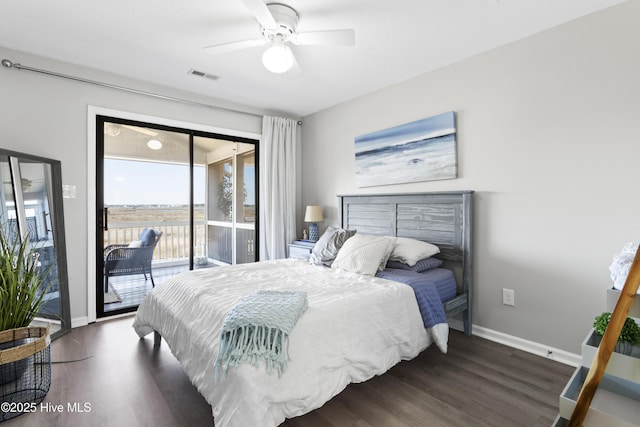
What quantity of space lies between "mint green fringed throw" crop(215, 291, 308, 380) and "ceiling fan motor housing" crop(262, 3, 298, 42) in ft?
5.89

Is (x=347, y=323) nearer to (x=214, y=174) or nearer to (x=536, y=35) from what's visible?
(x=536, y=35)

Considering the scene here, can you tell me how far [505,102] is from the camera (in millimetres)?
2578

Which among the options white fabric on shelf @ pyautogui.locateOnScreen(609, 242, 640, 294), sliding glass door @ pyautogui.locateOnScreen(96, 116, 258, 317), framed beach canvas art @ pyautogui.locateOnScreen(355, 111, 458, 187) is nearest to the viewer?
white fabric on shelf @ pyautogui.locateOnScreen(609, 242, 640, 294)

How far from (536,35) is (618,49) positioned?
0.54 meters

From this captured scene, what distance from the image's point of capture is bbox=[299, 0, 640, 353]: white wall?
2.07 meters

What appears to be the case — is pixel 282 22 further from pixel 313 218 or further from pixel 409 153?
pixel 313 218

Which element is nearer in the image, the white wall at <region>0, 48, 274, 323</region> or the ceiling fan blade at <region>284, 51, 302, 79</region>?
the ceiling fan blade at <region>284, 51, 302, 79</region>

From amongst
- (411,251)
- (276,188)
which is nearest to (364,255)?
(411,251)

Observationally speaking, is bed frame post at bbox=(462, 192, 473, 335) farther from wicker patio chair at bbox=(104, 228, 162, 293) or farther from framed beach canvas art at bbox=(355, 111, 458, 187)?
wicker patio chair at bbox=(104, 228, 162, 293)

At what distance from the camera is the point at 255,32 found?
2453mm

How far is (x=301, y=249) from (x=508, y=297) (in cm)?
225

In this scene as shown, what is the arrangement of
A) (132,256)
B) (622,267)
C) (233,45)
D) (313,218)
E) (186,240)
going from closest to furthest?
(622,267), (233,45), (132,256), (186,240), (313,218)

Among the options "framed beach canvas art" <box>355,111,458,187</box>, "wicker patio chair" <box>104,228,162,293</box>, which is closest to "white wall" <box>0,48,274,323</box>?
"wicker patio chair" <box>104,228,162,293</box>

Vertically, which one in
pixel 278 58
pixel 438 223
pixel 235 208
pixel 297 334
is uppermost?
pixel 278 58
